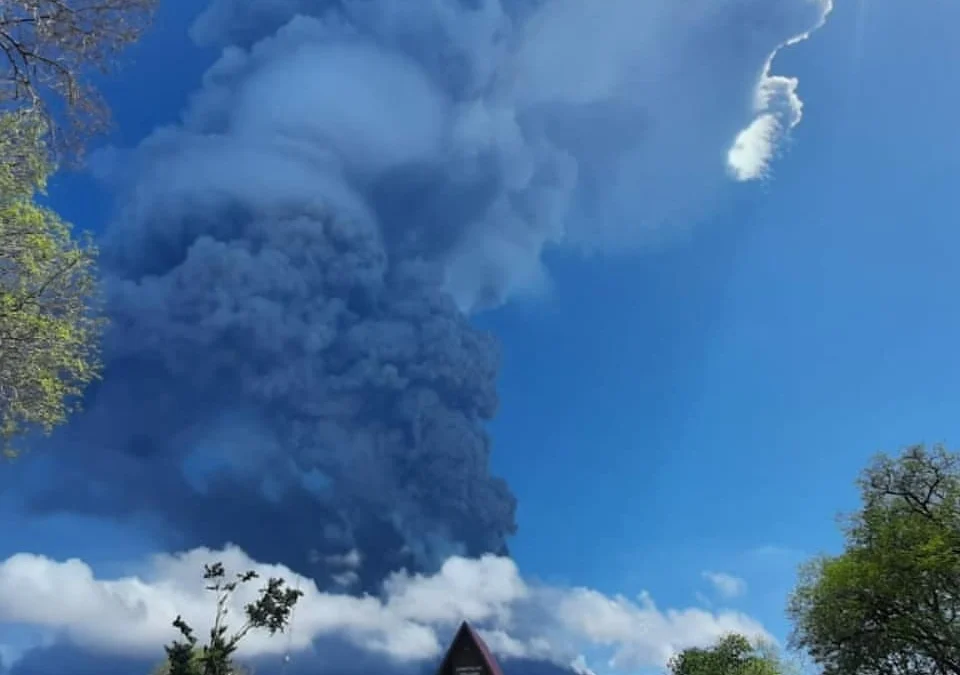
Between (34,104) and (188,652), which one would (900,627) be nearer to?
(34,104)

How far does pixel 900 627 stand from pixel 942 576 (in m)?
2.95

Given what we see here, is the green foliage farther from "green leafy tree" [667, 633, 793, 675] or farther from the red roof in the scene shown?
"green leafy tree" [667, 633, 793, 675]

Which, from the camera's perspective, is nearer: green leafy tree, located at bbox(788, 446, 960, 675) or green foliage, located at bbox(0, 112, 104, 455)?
green foliage, located at bbox(0, 112, 104, 455)

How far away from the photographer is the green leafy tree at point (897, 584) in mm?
31359

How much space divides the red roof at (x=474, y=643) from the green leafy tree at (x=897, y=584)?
1639 cm

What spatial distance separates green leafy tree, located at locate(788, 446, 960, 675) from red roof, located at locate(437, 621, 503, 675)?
53.8ft

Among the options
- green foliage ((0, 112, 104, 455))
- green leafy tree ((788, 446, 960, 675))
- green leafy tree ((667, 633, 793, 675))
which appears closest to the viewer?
green foliage ((0, 112, 104, 455))

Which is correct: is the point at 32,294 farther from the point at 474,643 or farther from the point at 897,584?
the point at 897,584

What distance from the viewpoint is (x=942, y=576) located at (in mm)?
31391

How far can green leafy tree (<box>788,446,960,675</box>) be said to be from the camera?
3136 cm

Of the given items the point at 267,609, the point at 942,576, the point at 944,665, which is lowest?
the point at 944,665

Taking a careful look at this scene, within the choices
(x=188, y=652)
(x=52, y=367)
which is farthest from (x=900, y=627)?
(x=188, y=652)

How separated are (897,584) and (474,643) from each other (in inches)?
762

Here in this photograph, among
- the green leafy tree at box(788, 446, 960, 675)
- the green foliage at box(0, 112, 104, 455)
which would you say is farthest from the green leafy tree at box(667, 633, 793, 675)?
the green foliage at box(0, 112, 104, 455)
